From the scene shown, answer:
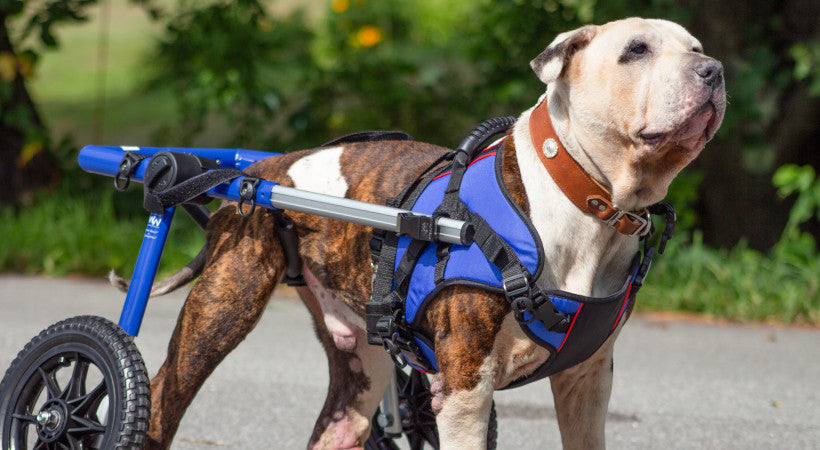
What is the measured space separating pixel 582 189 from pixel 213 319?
131cm

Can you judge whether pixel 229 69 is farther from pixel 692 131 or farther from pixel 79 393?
pixel 692 131

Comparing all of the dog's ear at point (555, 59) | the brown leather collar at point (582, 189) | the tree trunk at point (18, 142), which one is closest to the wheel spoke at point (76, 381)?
the brown leather collar at point (582, 189)

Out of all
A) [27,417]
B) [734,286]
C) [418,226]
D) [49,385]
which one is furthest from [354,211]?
[734,286]

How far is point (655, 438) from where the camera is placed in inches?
182

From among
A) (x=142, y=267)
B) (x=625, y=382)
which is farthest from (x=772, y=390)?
(x=142, y=267)

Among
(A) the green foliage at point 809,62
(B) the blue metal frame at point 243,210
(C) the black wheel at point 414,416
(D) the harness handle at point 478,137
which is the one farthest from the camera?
(A) the green foliage at point 809,62

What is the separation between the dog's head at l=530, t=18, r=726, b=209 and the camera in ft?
8.54

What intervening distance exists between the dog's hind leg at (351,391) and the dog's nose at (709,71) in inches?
63.4

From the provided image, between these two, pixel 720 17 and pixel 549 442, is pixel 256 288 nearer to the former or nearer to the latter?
pixel 549 442

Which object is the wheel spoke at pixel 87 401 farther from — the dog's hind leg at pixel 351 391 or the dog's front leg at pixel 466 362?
the dog's front leg at pixel 466 362

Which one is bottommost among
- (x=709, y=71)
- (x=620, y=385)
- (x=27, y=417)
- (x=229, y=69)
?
(x=620, y=385)

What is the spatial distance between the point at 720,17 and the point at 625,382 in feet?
12.4

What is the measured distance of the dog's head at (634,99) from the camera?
260 centimetres

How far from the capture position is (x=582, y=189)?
9.11 feet
